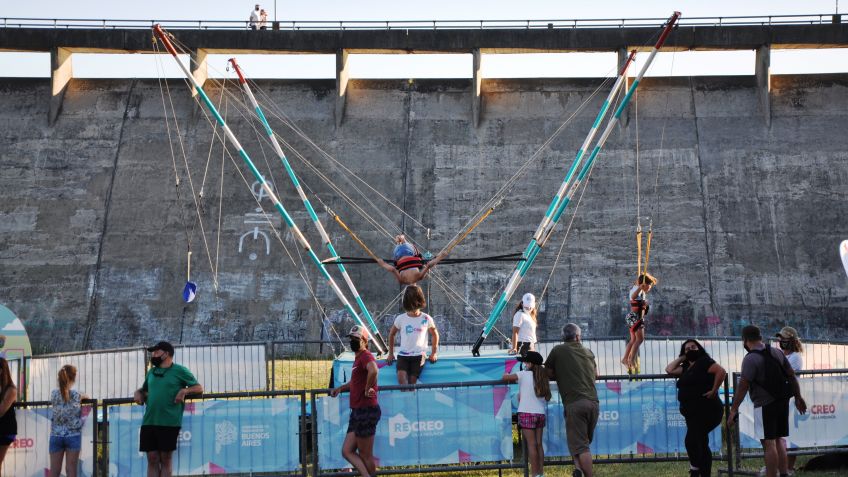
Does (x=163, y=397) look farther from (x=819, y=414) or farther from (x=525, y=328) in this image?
(x=819, y=414)

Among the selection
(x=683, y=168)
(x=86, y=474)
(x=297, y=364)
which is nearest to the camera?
(x=86, y=474)

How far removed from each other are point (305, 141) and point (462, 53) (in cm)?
581

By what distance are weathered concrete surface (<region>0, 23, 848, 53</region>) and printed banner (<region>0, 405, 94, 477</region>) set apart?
23.7 meters

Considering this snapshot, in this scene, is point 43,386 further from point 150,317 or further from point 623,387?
point 150,317

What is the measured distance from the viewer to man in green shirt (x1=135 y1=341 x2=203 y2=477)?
11.5 metres

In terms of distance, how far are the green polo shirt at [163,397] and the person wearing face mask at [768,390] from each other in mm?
5963

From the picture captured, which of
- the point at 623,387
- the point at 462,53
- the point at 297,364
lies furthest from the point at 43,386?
the point at 462,53

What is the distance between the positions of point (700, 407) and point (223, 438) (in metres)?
5.17

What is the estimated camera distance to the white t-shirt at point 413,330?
13.4m

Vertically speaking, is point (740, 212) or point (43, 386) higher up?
point (740, 212)

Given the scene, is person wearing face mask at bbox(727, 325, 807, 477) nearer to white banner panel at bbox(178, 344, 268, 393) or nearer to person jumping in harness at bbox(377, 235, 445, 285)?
person jumping in harness at bbox(377, 235, 445, 285)

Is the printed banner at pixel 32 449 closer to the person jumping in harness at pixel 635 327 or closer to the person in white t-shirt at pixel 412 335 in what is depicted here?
the person in white t-shirt at pixel 412 335

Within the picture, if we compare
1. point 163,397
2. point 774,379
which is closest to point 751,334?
point 774,379

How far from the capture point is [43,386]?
17.6m
